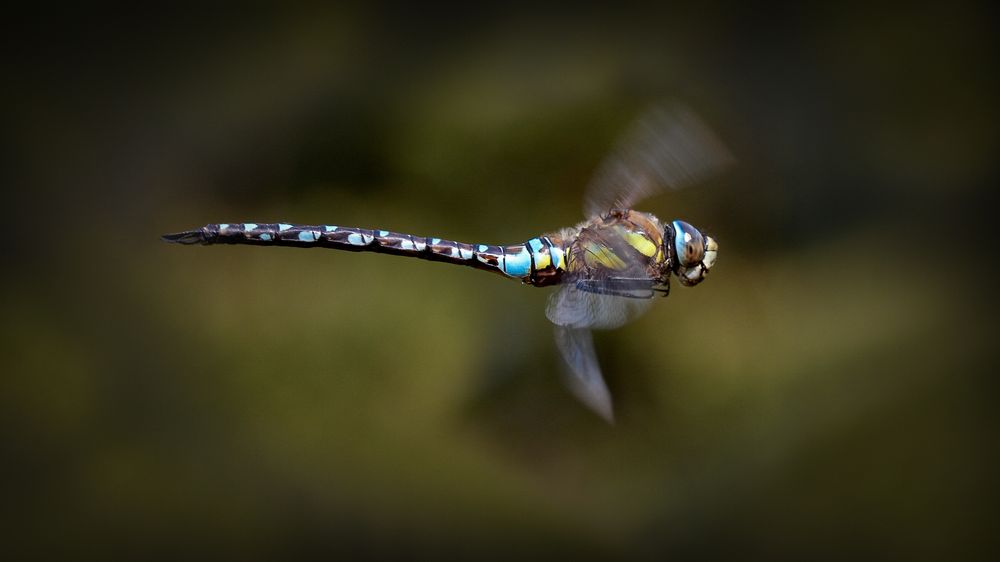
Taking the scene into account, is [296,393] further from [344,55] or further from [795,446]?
[795,446]

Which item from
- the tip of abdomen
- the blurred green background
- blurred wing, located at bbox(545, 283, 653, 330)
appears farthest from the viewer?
the blurred green background

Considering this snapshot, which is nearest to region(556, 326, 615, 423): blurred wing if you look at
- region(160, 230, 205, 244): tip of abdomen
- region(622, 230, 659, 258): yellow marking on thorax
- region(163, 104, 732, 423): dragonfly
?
region(163, 104, 732, 423): dragonfly

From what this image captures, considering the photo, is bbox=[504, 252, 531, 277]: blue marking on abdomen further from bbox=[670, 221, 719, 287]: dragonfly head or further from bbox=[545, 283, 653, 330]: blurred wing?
bbox=[670, 221, 719, 287]: dragonfly head

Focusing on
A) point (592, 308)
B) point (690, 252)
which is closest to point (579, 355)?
point (592, 308)

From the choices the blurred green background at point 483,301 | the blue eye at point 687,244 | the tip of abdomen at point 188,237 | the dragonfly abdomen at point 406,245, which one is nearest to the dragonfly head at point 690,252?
the blue eye at point 687,244

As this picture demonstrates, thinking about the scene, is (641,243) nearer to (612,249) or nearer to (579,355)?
(612,249)

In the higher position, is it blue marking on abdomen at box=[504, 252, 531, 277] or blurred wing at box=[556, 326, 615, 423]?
blue marking on abdomen at box=[504, 252, 531, 277]

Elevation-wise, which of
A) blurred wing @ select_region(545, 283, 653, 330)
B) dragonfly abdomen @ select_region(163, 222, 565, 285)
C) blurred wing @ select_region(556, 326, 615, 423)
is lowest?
blurred wing @ select_region(556, 326, 615, 423)

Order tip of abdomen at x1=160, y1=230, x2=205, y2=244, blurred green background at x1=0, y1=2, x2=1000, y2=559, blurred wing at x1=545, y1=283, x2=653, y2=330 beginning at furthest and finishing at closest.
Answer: blurred green background at x1=0, y1=2, x2=1000, y2=559
blurred wing at x1=545, y1=283, x2=653, y2=330
tip of abdomen at x1=160, y1=230, x2=205, y2=244

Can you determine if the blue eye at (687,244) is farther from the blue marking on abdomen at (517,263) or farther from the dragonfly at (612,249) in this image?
the blue marking on abdomen at (517,263)
